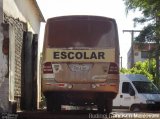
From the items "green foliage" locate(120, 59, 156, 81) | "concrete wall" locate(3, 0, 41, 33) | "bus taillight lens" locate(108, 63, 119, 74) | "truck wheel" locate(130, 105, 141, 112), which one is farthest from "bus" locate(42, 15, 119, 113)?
"green foliage" locate(120, 59, 156, 81)

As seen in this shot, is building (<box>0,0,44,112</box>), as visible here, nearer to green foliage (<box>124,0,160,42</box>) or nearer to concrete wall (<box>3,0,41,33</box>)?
concrete wall (<box>3,0,41,33</box>)

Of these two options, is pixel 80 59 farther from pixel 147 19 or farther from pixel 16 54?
pixel 147 19

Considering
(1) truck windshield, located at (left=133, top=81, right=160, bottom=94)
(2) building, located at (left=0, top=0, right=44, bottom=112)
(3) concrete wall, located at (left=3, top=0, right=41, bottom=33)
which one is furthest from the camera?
(1) truck windshield, located at (left=133, top=81, right=160, bottom=94)

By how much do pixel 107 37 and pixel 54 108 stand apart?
235 cm

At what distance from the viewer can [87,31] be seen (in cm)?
1311

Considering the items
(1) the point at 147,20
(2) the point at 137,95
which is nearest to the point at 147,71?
(1) the point at 147,20

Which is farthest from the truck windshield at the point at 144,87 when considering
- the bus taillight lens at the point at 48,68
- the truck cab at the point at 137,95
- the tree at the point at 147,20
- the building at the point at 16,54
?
the bus taillight lens at the point at 48,68

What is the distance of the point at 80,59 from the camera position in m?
12.8

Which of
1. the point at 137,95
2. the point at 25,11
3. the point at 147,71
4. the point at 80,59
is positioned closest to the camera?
the point at 80,59

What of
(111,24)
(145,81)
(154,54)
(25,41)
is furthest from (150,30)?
(111,24)

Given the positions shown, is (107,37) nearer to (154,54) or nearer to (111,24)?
(111,24)

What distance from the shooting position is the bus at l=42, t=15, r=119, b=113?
12789 millimetres

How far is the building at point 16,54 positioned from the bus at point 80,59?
38.6 inches

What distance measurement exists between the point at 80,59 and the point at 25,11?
19.9 ft
